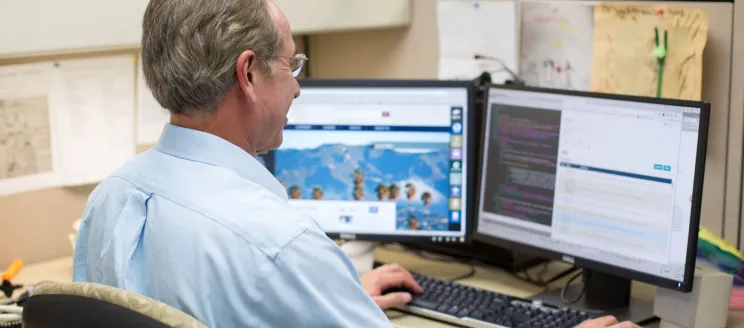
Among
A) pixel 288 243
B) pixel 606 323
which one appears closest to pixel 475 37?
pixel 606 323

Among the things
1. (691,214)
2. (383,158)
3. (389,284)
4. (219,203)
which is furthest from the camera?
(383,158)

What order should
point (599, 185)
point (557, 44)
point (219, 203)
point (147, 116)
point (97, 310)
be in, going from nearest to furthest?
point (97, 310), point (219, 203), point (599, 185), point (557, 44), point (147, 116)

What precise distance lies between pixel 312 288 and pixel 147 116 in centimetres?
110

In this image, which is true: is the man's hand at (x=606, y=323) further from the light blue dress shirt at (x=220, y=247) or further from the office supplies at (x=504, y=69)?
the office supplies at (x=504, y=69)

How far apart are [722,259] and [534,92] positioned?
0.43 m

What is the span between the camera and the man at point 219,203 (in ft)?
3.28

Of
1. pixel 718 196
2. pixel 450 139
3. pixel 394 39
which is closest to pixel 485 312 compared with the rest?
pixel 450 139

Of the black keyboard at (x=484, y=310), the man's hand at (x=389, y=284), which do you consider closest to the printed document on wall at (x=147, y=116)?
the man's hand at (x=389, y=284)

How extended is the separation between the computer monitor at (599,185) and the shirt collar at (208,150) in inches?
25.9

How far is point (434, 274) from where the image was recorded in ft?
5.94

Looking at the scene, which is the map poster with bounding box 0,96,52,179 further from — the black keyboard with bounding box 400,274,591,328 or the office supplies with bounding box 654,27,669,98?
the office supplies with bounding box 654,27,669,98

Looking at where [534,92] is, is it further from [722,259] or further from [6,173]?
[6,173]

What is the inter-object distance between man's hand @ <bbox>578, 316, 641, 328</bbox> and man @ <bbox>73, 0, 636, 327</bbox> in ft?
A: 1.54

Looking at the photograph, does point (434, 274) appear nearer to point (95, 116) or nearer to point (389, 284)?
point (389, 284)
